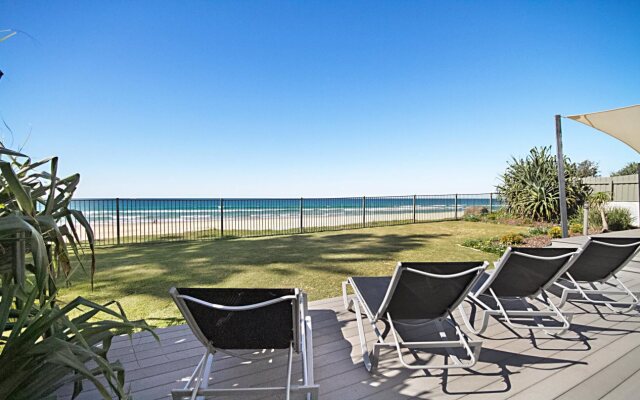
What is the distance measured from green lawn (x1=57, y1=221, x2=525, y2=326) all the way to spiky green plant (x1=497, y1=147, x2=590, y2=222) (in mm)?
3384

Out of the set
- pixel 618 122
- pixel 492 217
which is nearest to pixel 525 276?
pixel 618 122

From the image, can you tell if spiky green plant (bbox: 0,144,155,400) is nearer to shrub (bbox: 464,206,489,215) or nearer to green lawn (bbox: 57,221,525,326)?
green lawn (bbox: 57,221,525,326)

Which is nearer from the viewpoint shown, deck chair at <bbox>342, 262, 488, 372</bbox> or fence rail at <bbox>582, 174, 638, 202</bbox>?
deck chair at <bbox>342, 262, 488, 372</bbox>

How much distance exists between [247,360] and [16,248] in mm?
1547

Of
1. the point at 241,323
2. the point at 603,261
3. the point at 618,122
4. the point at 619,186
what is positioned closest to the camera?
the point at 241,323

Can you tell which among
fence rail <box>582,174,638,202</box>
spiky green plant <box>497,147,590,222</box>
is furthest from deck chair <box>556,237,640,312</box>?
fence rail <box>582,174,638,202</box>

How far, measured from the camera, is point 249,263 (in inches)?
231

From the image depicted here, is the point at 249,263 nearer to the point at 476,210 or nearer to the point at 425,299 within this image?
the point at 425,299

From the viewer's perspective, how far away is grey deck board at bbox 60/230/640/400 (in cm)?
166

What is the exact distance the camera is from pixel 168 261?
20.1ft

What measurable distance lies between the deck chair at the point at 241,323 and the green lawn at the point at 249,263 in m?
1.76

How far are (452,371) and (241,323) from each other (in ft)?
4.71

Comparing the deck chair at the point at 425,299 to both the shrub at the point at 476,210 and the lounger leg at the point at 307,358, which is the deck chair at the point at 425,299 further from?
the shrub at the point at 476,210

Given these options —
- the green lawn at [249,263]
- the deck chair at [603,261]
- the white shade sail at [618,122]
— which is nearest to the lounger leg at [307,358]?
the green lawn at [249,263]
